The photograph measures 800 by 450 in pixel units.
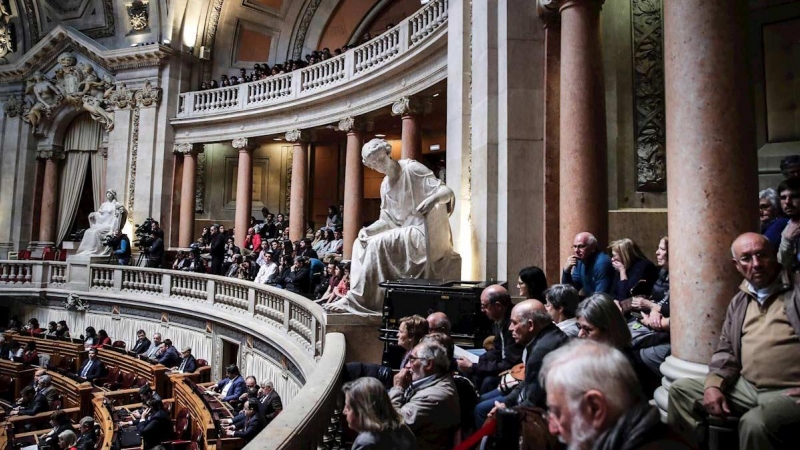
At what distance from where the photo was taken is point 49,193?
70.1 ft

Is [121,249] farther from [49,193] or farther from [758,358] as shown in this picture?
[758,358]

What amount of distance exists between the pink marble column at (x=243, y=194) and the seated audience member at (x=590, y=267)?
14.3 metres

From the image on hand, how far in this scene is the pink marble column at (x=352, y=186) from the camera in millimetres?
13797

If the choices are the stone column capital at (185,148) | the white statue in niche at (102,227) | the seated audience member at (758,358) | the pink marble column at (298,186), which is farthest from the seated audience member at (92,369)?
the seated audience member at (758,358)

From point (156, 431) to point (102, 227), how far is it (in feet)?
33.4

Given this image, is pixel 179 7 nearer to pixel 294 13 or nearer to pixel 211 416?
pixel 294 13

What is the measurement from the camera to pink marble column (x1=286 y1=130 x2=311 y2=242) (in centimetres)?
1605

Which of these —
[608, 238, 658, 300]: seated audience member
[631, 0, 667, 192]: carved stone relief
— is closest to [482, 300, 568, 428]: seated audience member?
[608, 238, 658, 300]: seated audience member

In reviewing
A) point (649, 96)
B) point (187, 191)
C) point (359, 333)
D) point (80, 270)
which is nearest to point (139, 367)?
point (80, 270)

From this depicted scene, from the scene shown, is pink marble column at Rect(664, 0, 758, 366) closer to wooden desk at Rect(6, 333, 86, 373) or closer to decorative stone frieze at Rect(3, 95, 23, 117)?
wooden desk at Rect(6, 333, 86, 373)

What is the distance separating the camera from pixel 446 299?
479 centimetres

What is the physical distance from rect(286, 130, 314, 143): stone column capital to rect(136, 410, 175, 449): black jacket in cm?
1026

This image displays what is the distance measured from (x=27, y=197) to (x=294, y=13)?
12.7 m

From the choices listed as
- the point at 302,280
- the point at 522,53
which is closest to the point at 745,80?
the point at 522,53
